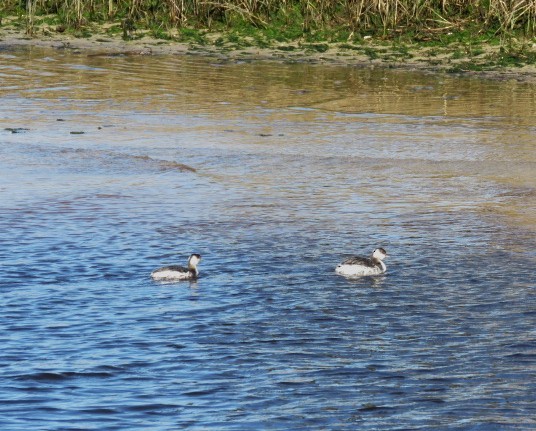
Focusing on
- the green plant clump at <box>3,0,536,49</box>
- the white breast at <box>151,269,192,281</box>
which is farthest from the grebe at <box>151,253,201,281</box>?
the green plant clump at <box>3,0,536,49</box>

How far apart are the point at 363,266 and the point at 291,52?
1514 cm

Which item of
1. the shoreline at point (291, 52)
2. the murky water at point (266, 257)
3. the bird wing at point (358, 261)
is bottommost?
the murky water at point (266, 257)

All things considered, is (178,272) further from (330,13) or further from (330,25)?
(330,13)

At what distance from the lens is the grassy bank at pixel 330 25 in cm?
2388

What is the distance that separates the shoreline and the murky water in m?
2.30

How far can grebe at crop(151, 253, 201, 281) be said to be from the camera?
9945 millimetres

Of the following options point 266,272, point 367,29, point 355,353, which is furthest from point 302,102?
point 355,353

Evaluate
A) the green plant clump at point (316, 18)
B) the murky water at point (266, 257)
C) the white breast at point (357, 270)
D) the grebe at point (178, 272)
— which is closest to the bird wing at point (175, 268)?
the grebe at point (178, 272)

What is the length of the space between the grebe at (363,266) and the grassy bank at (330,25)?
42.3ft

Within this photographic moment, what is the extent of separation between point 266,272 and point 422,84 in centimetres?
1153

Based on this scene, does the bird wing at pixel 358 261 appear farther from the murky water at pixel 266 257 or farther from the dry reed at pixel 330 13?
the dry reed at pixel 330 13

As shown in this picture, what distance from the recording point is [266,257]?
10930 mm

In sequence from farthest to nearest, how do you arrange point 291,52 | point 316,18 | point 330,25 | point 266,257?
point 316,18, point 330,25, point 291,52, point 266,257

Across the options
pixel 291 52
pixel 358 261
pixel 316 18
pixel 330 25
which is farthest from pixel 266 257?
pixel 316 18
